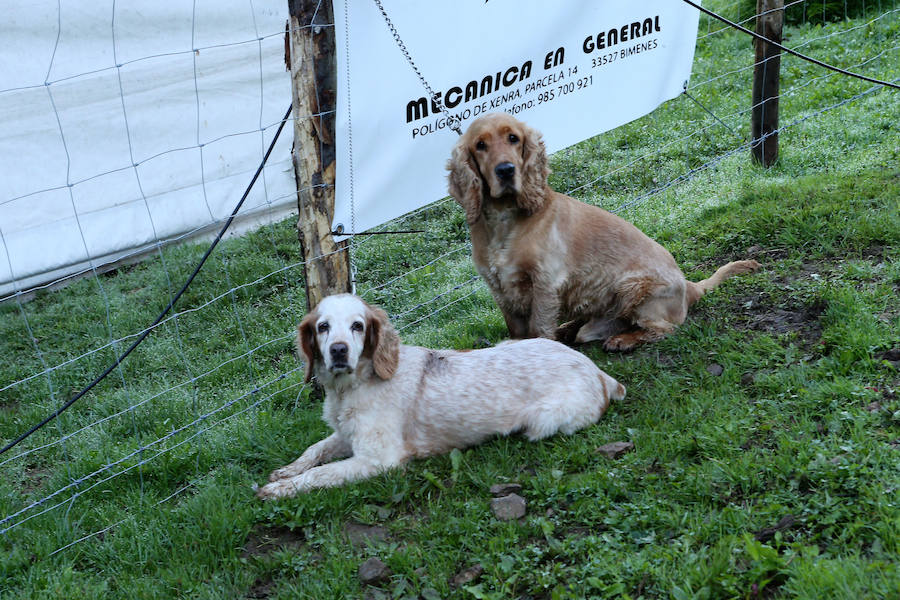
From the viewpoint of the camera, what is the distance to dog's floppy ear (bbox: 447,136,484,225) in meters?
5.35

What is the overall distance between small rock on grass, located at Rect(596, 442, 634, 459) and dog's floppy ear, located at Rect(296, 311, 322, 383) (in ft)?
5.12

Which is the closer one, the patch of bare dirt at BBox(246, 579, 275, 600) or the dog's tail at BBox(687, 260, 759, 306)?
the patch of bare dirt at BBox(246, 579, 275, 600)

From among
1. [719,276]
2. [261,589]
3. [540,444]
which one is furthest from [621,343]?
[261,589]

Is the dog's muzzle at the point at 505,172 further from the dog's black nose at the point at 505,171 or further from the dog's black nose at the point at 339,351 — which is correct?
the dog's black nose at the point at 339,351

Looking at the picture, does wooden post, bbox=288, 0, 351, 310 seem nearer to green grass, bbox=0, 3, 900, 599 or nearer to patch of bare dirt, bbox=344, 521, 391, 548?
green grass, bbox=0, 3, 900, 599

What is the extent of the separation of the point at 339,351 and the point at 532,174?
5.90ft

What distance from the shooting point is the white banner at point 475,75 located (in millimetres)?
5102

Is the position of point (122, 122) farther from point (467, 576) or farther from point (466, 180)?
point (467, 576)

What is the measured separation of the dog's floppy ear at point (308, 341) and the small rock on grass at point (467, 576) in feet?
5.14

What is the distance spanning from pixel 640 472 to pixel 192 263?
18.2 feet

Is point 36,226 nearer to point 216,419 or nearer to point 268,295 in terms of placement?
point 268,295

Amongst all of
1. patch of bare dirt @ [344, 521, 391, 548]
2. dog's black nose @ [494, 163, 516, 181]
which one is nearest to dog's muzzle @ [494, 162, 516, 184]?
dog's black nose @ [494, 163, 516, 181]

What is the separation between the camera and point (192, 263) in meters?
8.30

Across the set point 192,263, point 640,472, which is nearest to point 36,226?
point 192,263
